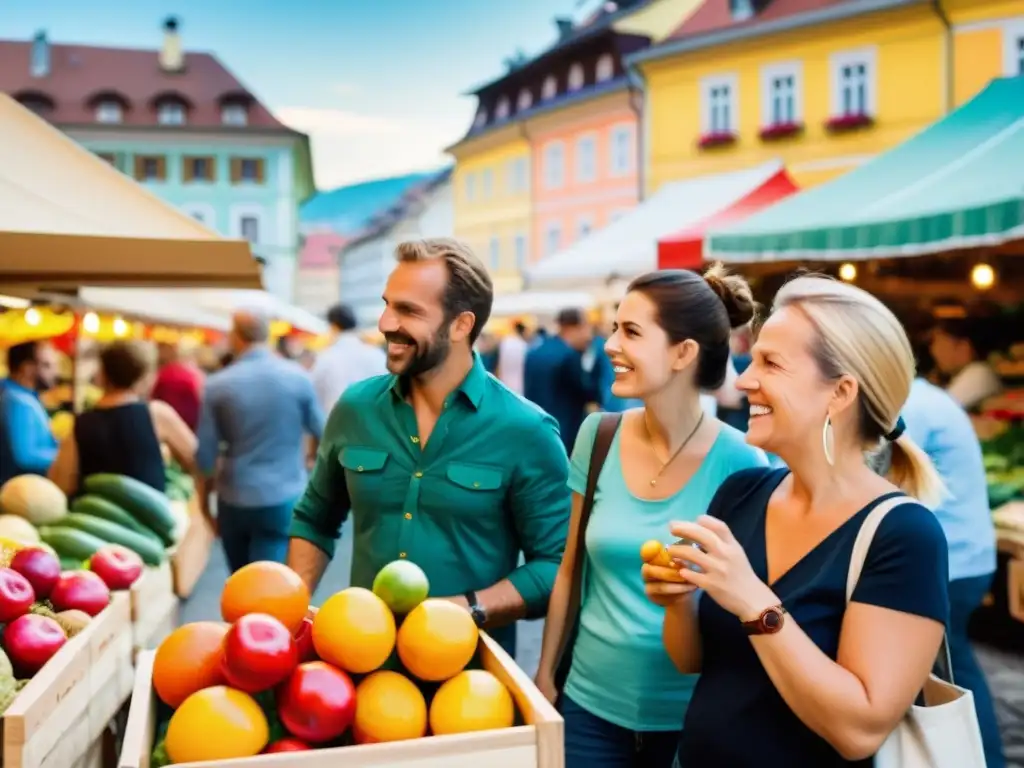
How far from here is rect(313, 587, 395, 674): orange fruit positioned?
1.91 metres

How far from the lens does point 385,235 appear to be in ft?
→ 211

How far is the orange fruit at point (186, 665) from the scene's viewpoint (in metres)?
1.92

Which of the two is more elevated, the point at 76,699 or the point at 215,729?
the point at 215,729

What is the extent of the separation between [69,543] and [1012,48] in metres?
19.1

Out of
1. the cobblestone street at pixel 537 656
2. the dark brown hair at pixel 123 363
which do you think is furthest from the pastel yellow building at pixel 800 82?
the dark brown hair at pixel 123 363

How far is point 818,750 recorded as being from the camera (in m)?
1.80

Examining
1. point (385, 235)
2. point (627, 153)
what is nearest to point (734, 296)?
point (627, 153)

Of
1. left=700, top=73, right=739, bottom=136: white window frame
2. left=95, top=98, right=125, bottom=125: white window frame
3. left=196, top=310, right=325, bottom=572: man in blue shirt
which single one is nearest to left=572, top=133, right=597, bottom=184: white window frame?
left=700, top=73, right=739, bottom=136: white window frame

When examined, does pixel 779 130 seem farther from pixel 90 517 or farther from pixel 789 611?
pixel 789 611

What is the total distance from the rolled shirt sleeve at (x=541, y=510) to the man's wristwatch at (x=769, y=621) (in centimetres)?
100

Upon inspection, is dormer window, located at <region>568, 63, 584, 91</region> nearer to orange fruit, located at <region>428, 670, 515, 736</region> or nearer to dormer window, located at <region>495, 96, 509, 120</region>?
dormer window, located at <region>495, 96, 509, 120</region>

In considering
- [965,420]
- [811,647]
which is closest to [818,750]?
[811,647]

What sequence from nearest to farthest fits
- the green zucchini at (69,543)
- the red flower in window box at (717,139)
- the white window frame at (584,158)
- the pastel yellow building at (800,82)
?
1. the green zucchini at (69,543)
2. the pastel yellow building at (800,82)
3. the red flower in window box at (717,139)
4. the white window frame at (584,158)

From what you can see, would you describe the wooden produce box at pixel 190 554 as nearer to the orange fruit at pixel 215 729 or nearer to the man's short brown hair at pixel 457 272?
the man's short brown hair at pixel 457 272
